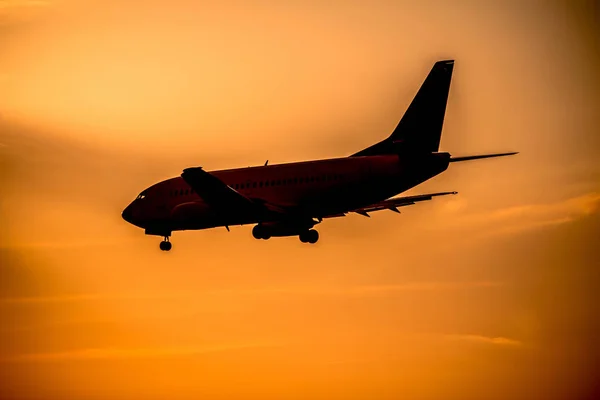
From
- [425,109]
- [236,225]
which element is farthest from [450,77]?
[236,225]

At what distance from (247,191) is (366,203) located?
289 inches

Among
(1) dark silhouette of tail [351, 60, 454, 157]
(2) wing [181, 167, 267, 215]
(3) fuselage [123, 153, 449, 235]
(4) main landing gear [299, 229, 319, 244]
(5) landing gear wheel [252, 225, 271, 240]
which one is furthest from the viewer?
(4) main landing gear [299, 229, 319, 244]

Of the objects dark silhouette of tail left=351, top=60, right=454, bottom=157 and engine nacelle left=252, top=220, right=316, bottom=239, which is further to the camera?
engine nacelle left=252, top=220, right=316, bottom=239

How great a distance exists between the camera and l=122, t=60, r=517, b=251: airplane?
84688 mm

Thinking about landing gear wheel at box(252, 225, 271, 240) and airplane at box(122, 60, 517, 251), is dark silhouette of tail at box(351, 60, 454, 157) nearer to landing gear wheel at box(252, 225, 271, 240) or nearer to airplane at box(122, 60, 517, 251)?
airplane at box(122, 60, 517, 251)

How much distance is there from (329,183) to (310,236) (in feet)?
13.6

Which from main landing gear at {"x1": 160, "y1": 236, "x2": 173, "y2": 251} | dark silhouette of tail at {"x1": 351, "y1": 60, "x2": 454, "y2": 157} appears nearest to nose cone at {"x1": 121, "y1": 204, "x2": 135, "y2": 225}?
main landing gear at {"x1": 160, "y1": 236, "x2": 173, "y2": 251}

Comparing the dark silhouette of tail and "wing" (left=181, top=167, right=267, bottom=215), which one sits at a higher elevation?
the dark silhouette of tail

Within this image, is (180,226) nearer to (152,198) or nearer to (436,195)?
(152,198)

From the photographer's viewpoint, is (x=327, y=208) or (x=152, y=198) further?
(x=152, y=198)

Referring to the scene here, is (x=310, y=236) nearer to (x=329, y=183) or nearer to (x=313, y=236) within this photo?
(x=313, y=236)

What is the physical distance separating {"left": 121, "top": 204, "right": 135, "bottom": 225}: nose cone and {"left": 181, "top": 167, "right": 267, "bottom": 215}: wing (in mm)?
9493

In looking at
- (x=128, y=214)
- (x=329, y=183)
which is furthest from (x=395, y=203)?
(x=128, y=214)

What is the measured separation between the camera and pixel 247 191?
88.9 metres
